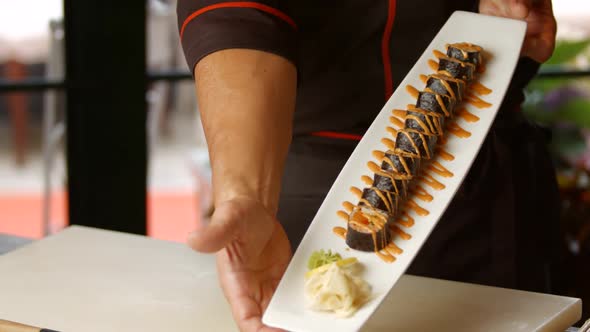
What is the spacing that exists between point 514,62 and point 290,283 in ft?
1.75

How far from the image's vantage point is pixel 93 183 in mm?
2471

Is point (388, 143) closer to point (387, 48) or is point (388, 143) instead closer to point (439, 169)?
point (439, 169)

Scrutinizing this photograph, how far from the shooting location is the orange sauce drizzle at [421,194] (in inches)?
44.6

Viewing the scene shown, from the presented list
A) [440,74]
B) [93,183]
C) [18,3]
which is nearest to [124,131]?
[93,183]

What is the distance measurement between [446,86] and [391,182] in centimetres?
20

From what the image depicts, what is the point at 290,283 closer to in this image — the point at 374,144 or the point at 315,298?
the point at 315,298

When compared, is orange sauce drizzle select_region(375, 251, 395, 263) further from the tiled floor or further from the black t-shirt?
the tiled floor

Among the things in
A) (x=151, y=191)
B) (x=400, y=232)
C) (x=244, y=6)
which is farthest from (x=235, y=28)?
(x=151, y=191)

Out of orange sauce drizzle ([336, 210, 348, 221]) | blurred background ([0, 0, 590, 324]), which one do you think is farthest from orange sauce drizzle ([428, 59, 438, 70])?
blurred background ([0, 0, 590, 324])

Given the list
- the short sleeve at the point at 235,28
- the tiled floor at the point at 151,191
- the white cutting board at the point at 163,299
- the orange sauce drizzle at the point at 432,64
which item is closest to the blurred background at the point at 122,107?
the tiled floor at the point at 151,191

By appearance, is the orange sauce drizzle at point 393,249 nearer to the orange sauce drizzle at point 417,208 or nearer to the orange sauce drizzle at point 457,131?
the orange sauce drizzle at point 417,208

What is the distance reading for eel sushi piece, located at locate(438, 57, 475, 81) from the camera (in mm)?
1234

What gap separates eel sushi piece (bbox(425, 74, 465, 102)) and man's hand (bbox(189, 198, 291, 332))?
1.15 feet

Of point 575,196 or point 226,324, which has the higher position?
point 226,324
